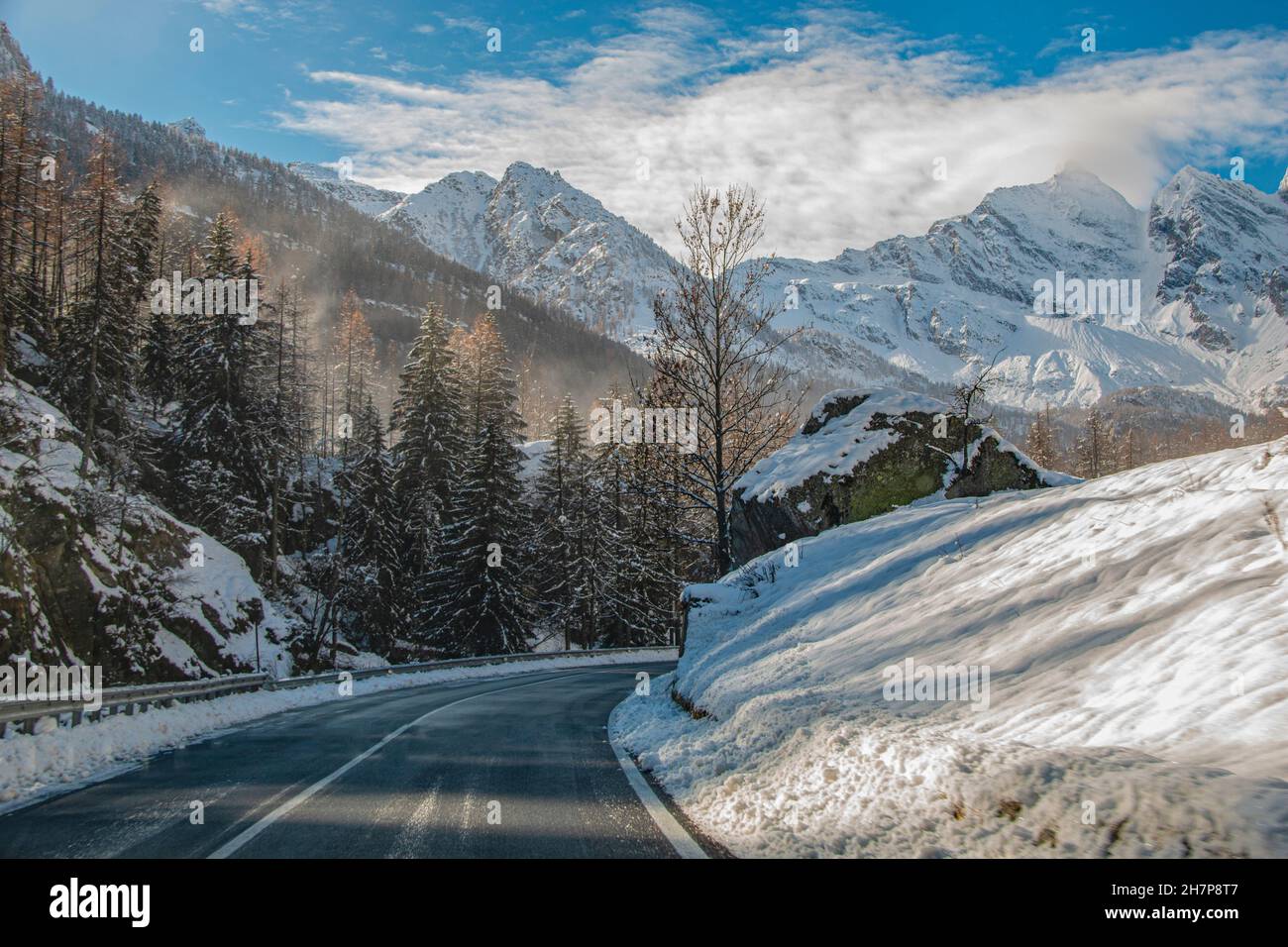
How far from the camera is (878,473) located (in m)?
16.6

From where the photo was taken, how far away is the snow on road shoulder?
25.7 feet

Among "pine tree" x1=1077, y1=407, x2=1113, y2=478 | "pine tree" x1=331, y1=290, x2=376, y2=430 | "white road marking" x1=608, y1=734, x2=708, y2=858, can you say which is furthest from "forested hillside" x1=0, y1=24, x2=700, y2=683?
"pine tree" x1=1077, y1=407, x2=1113, y2=478

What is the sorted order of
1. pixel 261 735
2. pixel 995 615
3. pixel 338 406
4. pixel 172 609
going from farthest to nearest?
pixel 338 406, pixel 172 609, pixel 261 735, pixel 995 615

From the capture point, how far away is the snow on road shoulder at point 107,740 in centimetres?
785

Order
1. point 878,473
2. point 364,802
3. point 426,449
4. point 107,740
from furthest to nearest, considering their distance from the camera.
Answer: point 426,449 < point 878,473 < point 107,740 < point 364,802

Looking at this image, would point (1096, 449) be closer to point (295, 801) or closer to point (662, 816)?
point (662, 816)

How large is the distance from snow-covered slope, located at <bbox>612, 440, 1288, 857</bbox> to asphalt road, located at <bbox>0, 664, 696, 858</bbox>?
0.94 m

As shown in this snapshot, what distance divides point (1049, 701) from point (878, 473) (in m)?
11.6

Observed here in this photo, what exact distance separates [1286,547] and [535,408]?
107 m

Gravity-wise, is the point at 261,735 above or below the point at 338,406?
below

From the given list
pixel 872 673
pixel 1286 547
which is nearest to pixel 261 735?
pixel 872 673

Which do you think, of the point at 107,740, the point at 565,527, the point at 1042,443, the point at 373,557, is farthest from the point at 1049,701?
the point at 1042,443

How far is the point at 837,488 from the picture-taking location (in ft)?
54.1
